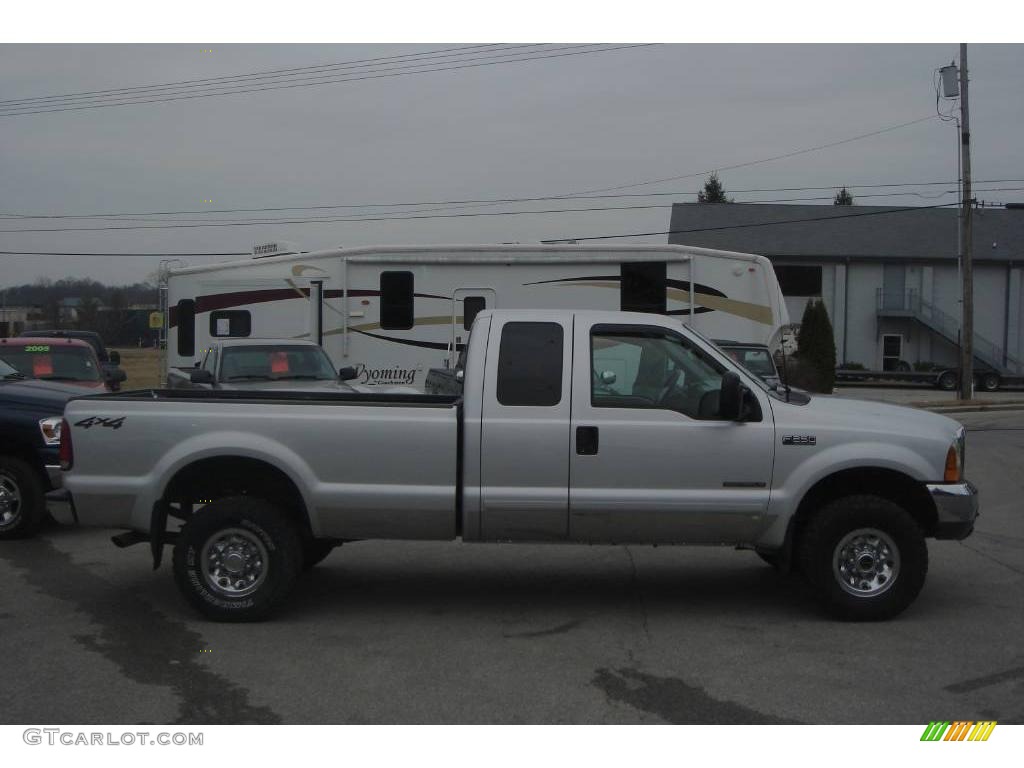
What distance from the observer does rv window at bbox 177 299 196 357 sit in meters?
19.2

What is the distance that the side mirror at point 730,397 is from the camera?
6734 millimetres

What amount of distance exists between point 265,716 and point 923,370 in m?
44.4

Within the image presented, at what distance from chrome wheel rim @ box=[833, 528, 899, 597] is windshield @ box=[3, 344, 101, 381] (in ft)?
34.6

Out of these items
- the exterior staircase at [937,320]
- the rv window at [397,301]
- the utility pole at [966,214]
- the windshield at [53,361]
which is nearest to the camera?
the windshield at [53,361]

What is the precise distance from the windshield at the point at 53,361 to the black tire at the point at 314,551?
23.8 feet

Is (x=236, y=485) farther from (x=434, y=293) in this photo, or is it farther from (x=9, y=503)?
(x=434, y=293)

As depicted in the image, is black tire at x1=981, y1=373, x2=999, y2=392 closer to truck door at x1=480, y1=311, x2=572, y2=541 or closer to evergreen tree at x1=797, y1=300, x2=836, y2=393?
evergreen tree at x1=797, y1=300, x2=836, y2=393

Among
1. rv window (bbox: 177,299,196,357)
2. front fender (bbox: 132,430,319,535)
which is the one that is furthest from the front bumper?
rv window (bbox: 177,299,196,357)

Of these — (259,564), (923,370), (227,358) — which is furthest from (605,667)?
(923,370)

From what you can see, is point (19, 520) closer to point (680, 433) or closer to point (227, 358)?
point (227, 358)

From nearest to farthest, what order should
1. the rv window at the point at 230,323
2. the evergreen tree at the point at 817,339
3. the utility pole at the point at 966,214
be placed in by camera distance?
1. the rv window at the point at 230,323
2. the utility pole at the point at 966,214
3. the evergreen tree at the point at 817,339
